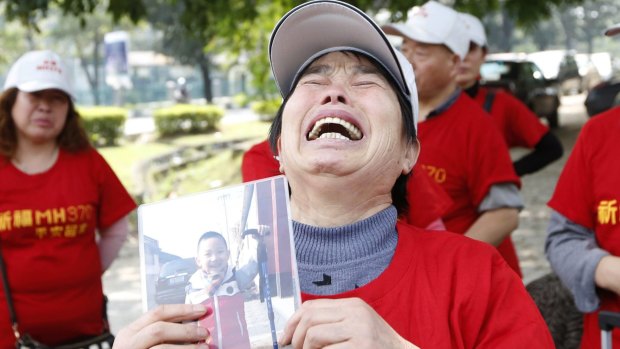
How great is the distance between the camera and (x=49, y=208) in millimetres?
3930

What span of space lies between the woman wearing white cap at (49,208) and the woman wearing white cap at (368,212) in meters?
2.16

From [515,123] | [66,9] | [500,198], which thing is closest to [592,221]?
[500,198]

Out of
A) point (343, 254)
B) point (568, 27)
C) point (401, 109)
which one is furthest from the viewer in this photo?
point (568, 27)

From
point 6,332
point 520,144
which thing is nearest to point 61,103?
point 6,332

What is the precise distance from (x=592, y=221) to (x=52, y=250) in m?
2.41

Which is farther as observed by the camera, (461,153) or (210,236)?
(461,153)

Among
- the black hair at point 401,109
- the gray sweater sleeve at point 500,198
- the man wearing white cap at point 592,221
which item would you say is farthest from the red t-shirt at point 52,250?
the man wearing white cap at point 592,221

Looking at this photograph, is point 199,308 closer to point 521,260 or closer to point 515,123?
point 515,123

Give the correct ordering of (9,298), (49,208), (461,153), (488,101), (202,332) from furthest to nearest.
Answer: (488,101) < (49,208) < (9,298) < (461,153) < (202,332)

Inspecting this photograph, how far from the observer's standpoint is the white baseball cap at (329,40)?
2004mm

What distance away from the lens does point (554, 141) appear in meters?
4.53

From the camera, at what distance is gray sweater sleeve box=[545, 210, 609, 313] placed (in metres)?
2.72

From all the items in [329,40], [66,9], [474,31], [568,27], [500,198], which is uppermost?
[568,27]

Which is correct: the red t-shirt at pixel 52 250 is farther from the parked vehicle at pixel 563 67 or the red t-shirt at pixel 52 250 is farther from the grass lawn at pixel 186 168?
the parked vehicle at pixel 563 67
